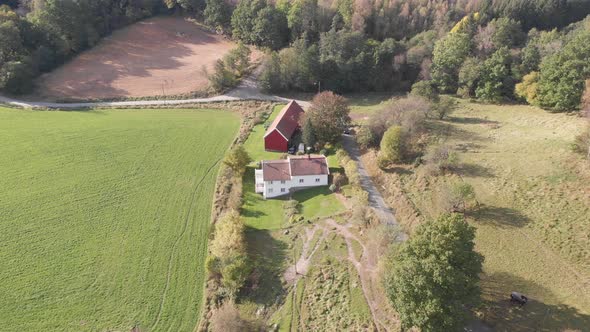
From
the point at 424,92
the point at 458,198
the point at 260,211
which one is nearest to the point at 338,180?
the point at 260,211

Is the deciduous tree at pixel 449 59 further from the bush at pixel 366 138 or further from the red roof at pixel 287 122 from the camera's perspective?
the red roof at pixel 287 122

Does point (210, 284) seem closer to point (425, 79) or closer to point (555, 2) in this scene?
point (425, 79)

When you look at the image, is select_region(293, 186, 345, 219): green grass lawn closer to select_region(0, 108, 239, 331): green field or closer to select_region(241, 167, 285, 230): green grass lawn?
select_region(241, 167, 285, 230): green grass lawn

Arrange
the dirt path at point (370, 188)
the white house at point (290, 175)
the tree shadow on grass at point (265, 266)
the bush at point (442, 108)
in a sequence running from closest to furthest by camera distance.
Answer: the tree shadow on grass at point (265, 266) → the dirt path at point (370, 188) → the white house at point (290, 175) → the bush at point (442, 108)

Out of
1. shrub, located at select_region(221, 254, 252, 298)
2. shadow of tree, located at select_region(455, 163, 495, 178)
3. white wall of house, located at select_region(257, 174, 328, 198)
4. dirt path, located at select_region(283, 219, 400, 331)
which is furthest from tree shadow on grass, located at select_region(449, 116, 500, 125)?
shrub, located at select_region(221, 254, 252, 298)

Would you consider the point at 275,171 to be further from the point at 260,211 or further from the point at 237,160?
the point at 237,160

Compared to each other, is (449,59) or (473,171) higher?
(449,59)

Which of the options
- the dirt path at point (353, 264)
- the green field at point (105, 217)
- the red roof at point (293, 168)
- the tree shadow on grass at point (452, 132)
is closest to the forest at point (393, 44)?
the tree shadow on grass at point (452, 132)
